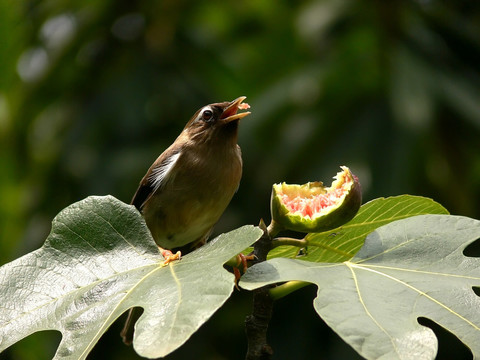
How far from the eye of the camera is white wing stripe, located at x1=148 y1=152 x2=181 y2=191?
3.82 m

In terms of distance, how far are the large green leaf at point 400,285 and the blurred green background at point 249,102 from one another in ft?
11.8

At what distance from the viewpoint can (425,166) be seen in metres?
6.31

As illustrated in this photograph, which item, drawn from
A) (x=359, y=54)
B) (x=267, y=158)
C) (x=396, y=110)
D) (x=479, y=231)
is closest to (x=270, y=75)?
(x=359, y=54)

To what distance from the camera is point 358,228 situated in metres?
2.36

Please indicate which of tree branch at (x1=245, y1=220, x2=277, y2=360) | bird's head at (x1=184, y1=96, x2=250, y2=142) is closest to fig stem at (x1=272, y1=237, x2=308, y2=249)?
tree branch at (x1=245, y1=220, x2=277, y2=360)

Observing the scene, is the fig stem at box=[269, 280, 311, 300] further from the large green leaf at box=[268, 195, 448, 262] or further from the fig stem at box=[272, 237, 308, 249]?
the large green leaf at box=[268, 195, 448, 262]

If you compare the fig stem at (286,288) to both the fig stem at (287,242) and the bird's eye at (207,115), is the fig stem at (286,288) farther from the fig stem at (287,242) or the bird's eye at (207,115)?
the bird's eye at (207,115)

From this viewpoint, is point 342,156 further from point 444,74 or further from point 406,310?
point 406,310

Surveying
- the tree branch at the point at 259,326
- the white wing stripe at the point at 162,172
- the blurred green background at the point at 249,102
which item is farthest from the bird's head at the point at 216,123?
the blurred green background at the point at 249,102

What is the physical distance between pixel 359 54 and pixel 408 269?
19.3 ft

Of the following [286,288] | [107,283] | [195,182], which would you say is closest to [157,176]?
[195,182]

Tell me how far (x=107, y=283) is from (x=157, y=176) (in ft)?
6.34

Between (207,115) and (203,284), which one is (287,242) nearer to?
Result: (203,284)

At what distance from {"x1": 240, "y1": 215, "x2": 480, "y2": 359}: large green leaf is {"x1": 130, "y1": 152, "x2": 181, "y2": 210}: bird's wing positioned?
75.1 inches
